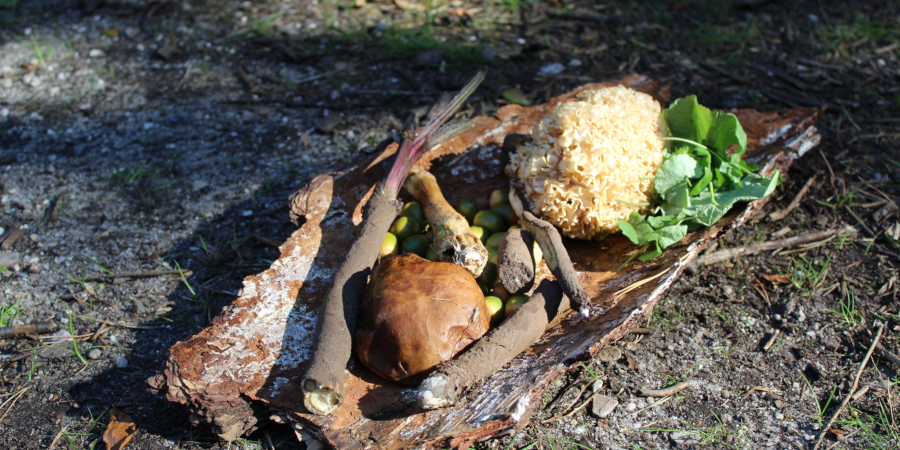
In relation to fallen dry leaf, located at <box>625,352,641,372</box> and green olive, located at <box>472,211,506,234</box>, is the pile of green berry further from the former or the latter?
fallen dry leaf, located at <box>625,352,641,372</box>

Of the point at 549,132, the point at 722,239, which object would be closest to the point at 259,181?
the point at 549,132

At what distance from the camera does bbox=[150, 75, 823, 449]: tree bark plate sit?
257cm

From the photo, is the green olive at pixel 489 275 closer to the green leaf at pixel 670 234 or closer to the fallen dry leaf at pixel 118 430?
the green leaf at pixel 670 234

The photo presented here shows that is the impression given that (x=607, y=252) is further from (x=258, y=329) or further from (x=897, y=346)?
(x=258, y=329)

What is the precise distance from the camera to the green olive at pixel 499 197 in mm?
3814

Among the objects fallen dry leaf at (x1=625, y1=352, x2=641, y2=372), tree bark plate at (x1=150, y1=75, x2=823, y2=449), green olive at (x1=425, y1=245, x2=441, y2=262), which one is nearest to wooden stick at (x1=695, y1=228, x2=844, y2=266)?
tree bark plate at (x1=150, y1=75, x2=823, y2=449)

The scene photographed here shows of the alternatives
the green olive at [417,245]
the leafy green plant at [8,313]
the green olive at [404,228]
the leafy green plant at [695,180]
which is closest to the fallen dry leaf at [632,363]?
the leafy green plant at [695,180]

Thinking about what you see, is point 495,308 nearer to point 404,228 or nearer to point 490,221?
point 490,221

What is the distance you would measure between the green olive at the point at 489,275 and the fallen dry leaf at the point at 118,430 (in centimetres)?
200

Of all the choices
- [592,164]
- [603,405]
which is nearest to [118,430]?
[603,405]

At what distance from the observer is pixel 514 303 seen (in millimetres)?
3086

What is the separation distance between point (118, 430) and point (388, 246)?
1711 mm

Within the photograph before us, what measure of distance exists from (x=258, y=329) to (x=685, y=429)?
2265 millimetres

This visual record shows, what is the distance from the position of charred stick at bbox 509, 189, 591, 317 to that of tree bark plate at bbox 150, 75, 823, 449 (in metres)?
0.16
